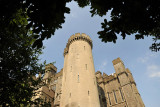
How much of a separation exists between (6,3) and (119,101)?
83.1 ft

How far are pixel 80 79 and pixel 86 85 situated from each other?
1245mm

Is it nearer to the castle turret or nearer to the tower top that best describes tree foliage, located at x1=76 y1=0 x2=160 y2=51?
the castle turret

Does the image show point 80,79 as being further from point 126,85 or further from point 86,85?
point 126,85

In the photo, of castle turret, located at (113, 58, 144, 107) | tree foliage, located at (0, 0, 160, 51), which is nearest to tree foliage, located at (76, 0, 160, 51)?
tree foliage, located at (0, 0, 160, 51)

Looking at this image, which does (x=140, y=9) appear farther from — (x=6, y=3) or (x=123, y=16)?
(x=6, y=3)

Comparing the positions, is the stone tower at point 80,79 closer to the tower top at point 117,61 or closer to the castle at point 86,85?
the castle at point 86,85

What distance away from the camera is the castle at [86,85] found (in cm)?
1647

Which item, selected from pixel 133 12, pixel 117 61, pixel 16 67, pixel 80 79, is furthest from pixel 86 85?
pixel 133 12

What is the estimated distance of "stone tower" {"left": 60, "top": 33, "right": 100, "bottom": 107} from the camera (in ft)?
52.5

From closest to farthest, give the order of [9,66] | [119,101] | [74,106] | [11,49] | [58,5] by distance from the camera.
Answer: [58,5]
[9,66]
[11,49]
[74,106]
[119,101]

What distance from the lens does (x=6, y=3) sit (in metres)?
2.41

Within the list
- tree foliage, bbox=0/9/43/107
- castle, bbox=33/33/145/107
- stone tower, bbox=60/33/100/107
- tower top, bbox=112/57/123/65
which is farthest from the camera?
tower top, bbox=112/57/123/65

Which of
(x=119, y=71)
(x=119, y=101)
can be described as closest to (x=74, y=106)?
(x=119, y=101)

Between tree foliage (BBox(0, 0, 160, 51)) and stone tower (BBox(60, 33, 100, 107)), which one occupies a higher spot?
stone tower (BBox(60, 33, 100, 107))
